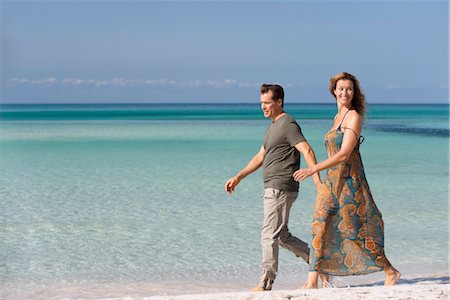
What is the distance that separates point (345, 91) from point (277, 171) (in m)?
0.65

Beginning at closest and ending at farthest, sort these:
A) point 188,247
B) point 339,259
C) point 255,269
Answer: point 339,259 → point 255,269 → point 188,247

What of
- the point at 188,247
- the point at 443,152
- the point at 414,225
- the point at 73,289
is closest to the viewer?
the point at 73,289

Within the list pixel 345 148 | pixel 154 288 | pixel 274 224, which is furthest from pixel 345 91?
pixel 154 288

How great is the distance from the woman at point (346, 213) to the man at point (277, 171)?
0.17 meters

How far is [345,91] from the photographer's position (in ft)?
15.8

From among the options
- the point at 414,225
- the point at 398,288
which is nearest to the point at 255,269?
the point at 398,288

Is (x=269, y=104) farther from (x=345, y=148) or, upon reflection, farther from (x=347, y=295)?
(x=347, y=295)

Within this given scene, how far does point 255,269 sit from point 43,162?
1046 cm

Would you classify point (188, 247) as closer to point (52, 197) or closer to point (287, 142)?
point (287, 142)

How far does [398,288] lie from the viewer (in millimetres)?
4477

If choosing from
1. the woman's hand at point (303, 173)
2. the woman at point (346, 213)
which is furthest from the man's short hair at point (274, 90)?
the woman's hand at point (303, 173)

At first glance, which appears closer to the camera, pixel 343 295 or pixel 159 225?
pixel 343 295

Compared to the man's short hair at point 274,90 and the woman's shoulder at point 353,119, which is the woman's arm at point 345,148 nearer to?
the woman's shoulder at point 353,119

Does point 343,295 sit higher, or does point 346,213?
point 346,213
